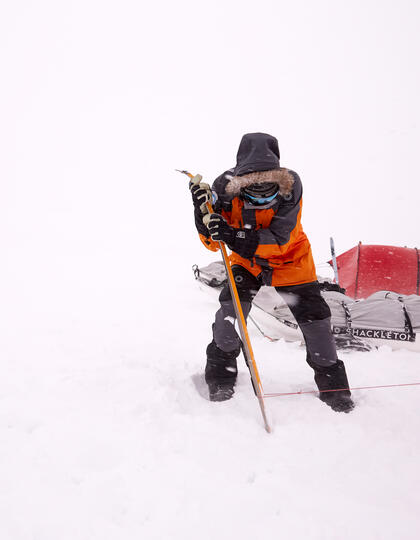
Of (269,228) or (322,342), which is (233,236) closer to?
(269,228)

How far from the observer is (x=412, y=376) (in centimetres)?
349

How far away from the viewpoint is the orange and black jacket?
Result: 2590mm

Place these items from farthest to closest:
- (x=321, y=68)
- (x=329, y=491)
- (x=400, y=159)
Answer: (x=321, y=68), (x=400, y=159), (x=329, y=491)

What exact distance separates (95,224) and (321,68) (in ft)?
625

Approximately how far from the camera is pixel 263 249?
2.60 meters

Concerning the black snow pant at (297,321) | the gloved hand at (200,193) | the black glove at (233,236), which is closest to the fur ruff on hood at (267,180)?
the gloved hand at (200,193)

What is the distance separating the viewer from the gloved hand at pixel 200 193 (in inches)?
104

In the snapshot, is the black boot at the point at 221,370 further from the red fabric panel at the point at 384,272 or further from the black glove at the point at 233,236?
the red fabric panel at the point at 384,272

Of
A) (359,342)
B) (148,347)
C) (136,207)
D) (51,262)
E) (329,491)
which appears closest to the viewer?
(329,491)

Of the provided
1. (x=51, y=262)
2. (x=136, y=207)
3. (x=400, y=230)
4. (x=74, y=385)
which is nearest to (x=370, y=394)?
(x=74, y=385)

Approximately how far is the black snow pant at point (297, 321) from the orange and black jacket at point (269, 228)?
0.31 ft

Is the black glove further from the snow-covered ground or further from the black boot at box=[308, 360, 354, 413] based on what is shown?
the snow-covered ground

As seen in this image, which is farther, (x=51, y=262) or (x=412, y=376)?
(x=51, y=262)

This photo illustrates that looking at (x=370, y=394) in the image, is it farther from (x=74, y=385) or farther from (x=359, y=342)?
(x=74, y=385)
